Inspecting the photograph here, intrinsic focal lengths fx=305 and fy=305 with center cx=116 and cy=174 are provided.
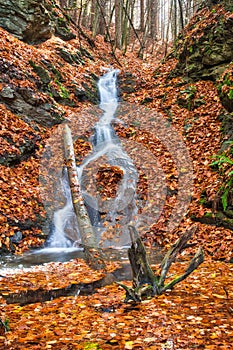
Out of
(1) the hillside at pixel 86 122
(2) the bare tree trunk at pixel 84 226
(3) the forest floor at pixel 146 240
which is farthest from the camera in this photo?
(1) the hillside at pixel 86 122

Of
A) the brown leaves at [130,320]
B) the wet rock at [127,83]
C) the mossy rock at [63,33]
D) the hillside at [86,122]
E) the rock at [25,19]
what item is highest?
the mossy rock at [63,33]

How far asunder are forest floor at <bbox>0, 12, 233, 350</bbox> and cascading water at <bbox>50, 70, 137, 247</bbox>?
37 centimetres

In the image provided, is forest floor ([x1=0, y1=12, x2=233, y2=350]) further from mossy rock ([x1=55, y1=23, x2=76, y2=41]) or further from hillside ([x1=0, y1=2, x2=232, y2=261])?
mossy rock ([x1=55, y1=23, x2=76, y2=41])

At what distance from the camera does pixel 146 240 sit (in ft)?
25.0

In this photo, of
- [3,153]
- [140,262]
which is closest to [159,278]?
[140,262]

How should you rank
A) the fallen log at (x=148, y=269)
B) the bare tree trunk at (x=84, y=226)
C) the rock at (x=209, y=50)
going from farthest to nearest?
the rock at (x=209, y=50) → the bare tree trunk at (x=84, y=226) → the fallen log at (x=148, y=269)

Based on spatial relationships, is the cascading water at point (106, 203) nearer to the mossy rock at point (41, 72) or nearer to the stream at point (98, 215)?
the stream at point (98, 215)

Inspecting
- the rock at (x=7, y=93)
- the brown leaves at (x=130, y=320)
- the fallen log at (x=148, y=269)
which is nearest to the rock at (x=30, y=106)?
the rock at (x=7, y=93)

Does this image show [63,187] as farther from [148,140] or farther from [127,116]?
[127,116]

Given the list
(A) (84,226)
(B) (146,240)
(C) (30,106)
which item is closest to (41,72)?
(C) (30,106)

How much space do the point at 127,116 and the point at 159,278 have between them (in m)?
9.87

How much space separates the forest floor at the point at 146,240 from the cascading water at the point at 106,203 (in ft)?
1.22

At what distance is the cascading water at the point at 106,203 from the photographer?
26.5 feet

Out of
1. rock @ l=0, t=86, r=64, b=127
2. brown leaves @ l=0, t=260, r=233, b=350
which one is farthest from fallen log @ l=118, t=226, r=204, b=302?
rock @ l=0, t=86, r=64, b=127
